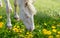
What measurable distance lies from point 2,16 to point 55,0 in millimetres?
2078

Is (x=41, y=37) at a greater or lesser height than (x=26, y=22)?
lesser

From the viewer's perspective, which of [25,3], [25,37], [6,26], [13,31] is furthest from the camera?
[6,26]

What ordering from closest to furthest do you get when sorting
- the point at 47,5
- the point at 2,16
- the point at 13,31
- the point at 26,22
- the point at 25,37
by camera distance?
1. the point at 26,22
2. the point at 25,37
3. the point at 13,31
4. the point at 2,16
5. the point at 47,5

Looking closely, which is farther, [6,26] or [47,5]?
[47,5]

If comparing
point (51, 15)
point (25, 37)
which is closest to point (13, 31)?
point (25, 37)

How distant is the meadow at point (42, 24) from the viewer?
14.2 ft

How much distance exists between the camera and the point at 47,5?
6.45m

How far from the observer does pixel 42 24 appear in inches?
197

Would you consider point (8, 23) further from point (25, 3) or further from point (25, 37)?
point (25, 3)

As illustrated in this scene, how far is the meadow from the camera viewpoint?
4340mm

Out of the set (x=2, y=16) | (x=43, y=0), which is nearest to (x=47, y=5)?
(x=43, y=0)

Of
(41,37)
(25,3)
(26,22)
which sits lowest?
(41,37)

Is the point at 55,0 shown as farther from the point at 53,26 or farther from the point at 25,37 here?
the point at 25,37

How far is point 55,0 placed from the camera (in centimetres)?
687
